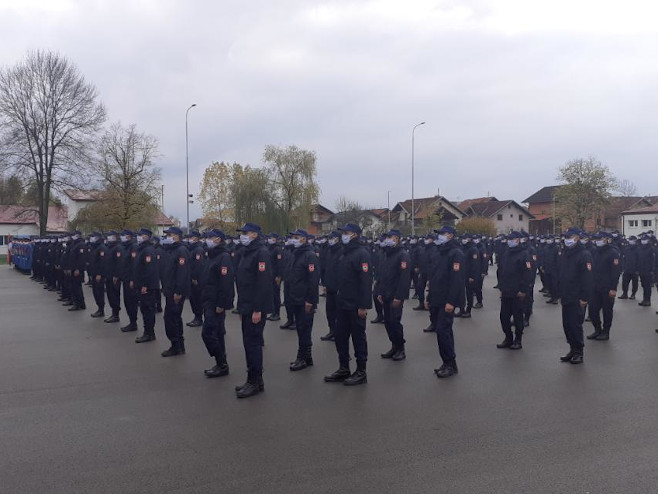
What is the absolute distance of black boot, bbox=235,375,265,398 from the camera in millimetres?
6426

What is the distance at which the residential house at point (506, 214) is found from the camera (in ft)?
240

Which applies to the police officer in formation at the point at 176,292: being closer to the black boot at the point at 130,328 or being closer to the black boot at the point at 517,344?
the black boot at the point at 130,328

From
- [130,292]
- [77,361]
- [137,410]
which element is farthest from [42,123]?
[137,410]

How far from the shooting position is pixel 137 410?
596 centimetres

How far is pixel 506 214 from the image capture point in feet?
242

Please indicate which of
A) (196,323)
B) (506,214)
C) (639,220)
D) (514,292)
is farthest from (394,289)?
(506,214)

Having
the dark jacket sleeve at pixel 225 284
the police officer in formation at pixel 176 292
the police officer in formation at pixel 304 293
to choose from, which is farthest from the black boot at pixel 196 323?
the dark jacket sleeve at pixel 225 284

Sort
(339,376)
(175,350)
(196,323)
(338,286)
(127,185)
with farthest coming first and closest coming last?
(127,185), (196,323), (175,350), (338,286), (339,376)

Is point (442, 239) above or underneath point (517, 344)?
above

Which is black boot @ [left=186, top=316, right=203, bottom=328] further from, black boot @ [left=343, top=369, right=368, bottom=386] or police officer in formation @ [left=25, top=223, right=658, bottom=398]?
black boot @ [left=343, top=369, right=368, bottom=386]

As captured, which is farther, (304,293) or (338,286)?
(304,293)

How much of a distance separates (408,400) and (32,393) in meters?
4.45

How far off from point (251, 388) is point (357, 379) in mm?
1355

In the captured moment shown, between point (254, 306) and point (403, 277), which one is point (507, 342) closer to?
point (403, 277)
